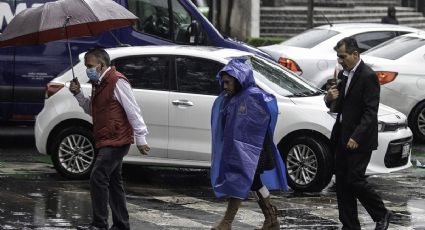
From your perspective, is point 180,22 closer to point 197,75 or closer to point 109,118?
point 197,75

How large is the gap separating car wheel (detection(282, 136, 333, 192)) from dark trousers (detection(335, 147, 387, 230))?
2.39 m

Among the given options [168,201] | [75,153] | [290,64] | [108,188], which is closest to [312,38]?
[290,64]

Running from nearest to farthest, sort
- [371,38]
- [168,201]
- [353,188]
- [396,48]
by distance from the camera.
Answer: [353,188] < [168,201] < [396,48] < [371,38]

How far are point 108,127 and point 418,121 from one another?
795cm

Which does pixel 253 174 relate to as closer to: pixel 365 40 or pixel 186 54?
pixel 186 54

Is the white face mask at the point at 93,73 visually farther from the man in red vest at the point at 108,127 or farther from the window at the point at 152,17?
the window at the point at 152,17

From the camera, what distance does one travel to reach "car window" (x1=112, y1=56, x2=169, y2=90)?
12.4m

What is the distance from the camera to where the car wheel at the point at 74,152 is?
12477mm

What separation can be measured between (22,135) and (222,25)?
12.0m

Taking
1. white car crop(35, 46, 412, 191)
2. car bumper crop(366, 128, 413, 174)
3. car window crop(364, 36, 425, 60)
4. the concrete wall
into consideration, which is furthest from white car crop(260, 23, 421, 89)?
the concrete wall

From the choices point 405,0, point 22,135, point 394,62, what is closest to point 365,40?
point 394,62

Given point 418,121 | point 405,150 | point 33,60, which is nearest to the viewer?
point 405,150

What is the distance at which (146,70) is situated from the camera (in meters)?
12.5

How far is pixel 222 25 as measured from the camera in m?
28.0
